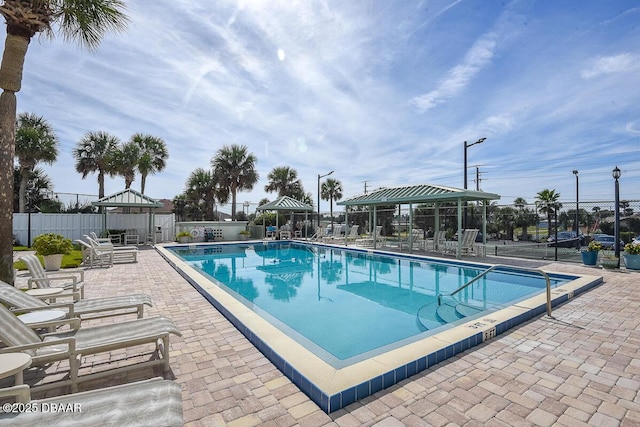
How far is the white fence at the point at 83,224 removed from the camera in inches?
579

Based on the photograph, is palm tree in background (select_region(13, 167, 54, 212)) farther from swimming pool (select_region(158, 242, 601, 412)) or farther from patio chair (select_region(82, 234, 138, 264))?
swimming pool (select_region(158, 242, 601, 412))

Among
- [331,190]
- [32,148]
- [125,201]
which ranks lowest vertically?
[125,201]

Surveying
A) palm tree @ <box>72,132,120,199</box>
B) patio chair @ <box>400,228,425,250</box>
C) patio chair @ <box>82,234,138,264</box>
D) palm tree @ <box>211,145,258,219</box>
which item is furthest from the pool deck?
palm tree @ <box>72,132,120,199</box>

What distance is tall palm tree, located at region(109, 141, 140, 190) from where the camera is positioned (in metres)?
19.2

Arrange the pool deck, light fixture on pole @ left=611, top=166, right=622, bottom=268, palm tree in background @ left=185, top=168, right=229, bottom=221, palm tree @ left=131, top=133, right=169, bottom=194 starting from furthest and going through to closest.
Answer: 1. palm tree in background @ left=185, top=168, right=229, bottom=221
2. palm tree @ left=131, top=133, right=169, bottom=194
3. light fixture on pole @ left=611, top=166, right=622, bottom=268
4. the pool deck

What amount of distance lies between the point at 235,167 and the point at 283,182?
5.16m

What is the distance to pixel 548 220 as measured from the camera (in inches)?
459

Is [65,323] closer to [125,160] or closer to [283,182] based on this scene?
[125,160]

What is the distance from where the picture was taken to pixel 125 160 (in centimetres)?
1934

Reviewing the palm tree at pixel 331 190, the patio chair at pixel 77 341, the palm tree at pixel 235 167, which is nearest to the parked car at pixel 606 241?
the patio chair at pixel 77 341

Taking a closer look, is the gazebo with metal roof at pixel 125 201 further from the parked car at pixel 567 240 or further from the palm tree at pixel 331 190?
the palm tree at pixel 331 190

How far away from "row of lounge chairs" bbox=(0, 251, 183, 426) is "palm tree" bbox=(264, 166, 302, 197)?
21.7m

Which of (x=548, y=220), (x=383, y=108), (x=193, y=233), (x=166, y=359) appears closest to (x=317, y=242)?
(x=193, y=233)

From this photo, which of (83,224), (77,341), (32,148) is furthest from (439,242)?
(32,148)
